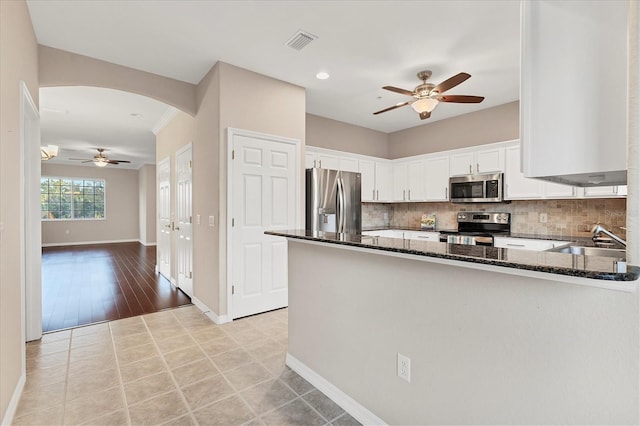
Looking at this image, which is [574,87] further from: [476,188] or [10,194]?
Result: [476,188]

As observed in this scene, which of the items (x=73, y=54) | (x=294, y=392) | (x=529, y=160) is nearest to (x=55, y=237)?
(x=73, y=54)

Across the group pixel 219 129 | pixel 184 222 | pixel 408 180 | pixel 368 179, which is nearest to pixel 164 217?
pixel 184 222

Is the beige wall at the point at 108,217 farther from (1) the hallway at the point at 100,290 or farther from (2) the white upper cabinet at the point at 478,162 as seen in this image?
(2) the white upper cabinet at the point at 478,162

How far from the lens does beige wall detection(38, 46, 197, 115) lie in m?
2.85

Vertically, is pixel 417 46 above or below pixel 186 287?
above

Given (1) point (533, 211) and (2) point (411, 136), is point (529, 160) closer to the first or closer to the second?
(1) point (533, 211)

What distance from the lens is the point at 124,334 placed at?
2.93 meters

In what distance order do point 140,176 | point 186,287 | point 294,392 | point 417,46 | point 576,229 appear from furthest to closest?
1. point 140,176
2. point 186,287
3. point 576,229
4. point 417,46
5. point 294,392

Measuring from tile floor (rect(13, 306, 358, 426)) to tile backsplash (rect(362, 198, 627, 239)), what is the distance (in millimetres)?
3461

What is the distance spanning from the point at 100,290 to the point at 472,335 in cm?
504

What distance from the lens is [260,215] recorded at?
3479 mm

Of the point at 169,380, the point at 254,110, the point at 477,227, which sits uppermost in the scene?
the point at 254,110

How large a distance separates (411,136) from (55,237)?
1081 cm

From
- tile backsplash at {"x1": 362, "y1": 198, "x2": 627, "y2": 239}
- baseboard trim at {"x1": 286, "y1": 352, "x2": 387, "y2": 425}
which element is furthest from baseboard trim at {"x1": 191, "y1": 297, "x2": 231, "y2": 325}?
tile backsplash at {"x1": 362, "y1": 198, "x2": 627, "y2": 239}
